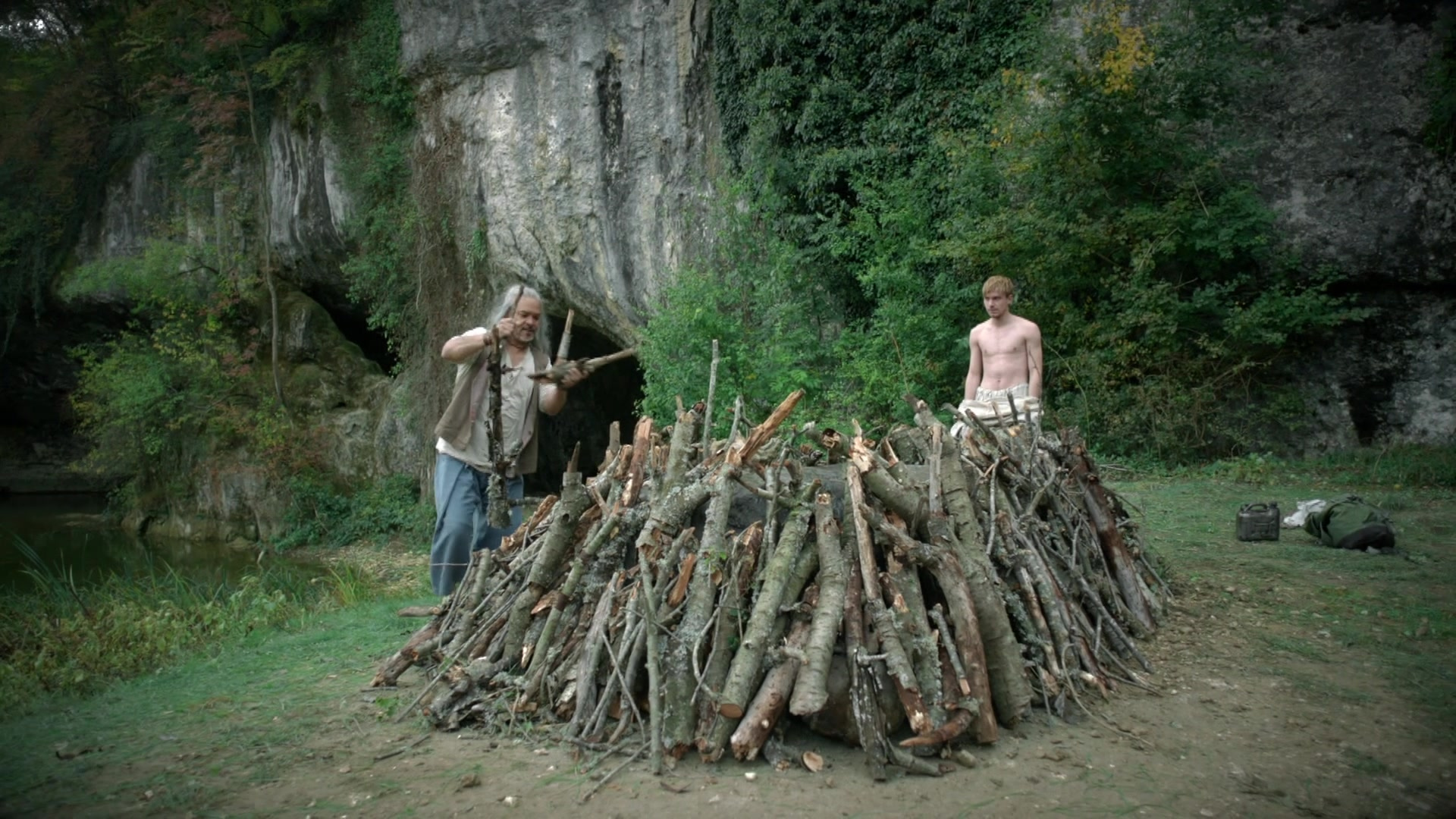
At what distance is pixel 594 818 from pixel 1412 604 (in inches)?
170

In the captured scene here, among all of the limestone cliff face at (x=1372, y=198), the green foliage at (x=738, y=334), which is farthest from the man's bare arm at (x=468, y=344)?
the limestone cliff face at (x=1372, y=198)

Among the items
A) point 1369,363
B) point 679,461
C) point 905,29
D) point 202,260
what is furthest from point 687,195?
point 202,260

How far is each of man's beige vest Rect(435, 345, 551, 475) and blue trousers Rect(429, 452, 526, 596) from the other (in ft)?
0.40

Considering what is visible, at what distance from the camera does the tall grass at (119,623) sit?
4988 millimetres

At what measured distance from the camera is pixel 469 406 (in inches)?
191

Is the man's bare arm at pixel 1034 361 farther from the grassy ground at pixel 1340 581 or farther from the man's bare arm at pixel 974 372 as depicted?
the grassy ground at pixel 1340 581

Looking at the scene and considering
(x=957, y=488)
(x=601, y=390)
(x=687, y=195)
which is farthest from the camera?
(x=601, y=390)

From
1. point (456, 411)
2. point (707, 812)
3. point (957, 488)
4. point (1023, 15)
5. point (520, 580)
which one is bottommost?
point (707, 812)

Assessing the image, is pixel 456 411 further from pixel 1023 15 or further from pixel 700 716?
pixel 1023 15

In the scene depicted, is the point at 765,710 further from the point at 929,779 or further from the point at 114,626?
the point at 114,626

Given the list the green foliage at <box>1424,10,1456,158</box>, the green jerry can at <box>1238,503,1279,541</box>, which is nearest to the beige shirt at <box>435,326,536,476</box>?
the green jerry can at <box>1238,503,1279,541</box>

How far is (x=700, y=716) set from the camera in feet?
10.7

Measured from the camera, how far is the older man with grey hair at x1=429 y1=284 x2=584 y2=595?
4766 mm

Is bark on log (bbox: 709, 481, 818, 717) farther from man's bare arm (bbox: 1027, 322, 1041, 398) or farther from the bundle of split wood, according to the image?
man's bare arm (bbox: 1027, 322, 1041, 398)
